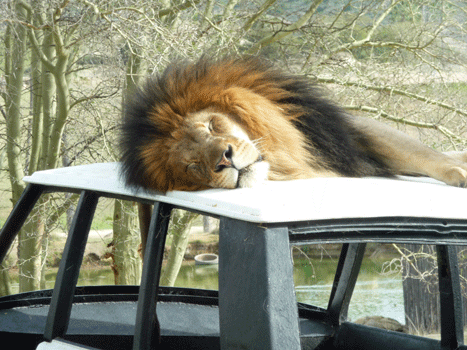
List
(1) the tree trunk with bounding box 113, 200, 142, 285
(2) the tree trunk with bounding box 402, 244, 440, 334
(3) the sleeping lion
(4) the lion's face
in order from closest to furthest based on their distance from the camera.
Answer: (4) the lion's face → (3) the sleeping lion → (2) the tree trunk with bounding box 402, 244, 440, 334 → (1) the tree trunk with bounding box 113, 200, 142, 285

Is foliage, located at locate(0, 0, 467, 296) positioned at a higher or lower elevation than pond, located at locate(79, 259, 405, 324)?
higher

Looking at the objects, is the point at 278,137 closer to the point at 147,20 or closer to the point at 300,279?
the point at 147,20

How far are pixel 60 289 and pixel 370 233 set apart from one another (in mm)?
1048

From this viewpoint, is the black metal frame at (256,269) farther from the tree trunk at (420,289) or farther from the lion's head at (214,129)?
the tree trunk at (420,289)

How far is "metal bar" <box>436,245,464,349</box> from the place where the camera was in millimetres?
2211

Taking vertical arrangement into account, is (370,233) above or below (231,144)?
below

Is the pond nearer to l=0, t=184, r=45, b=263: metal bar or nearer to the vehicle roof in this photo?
l=0, t=184, r=45, b=263: metal bar

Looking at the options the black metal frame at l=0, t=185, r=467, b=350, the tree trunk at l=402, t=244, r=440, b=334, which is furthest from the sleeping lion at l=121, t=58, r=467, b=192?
the tree trunk at l=402, t=244, r=440, b=334

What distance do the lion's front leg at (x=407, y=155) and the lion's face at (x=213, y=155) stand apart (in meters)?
0.73

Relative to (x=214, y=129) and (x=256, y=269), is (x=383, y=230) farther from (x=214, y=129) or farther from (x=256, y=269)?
(x=214, y=129)

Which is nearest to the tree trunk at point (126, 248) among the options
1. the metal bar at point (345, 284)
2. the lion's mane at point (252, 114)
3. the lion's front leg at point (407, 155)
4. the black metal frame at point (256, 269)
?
the lion's mane at point (252, 114)

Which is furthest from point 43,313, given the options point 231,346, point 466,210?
point 466,210

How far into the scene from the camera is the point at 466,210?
1438 mm

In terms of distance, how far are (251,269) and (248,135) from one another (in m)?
1.68
